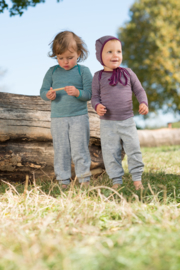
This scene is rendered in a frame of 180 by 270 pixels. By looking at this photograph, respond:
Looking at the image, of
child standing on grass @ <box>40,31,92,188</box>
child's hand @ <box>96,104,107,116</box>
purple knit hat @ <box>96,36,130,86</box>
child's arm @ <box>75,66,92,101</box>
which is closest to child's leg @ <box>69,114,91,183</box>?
child standing on grass @ <box>40,31,92,188</box>

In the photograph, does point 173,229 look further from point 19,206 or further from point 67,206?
point 19,206

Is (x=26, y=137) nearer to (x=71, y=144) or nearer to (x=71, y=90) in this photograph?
(x=71, y=144)

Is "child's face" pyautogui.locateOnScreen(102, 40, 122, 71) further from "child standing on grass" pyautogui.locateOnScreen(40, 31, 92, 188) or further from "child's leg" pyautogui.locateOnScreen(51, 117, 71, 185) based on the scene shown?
"child's leg" pyautogui.locateOnScreen(51, 117, 71, 185)

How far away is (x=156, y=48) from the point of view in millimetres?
17516

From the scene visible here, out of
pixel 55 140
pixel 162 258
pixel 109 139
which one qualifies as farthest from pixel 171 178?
pixel 162 258

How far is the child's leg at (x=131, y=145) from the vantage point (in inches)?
130

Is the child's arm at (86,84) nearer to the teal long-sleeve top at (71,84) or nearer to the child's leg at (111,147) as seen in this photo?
the teal long-sleeve top at (71,84)

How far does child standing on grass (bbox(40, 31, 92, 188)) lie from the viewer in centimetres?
347

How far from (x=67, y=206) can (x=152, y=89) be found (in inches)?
656

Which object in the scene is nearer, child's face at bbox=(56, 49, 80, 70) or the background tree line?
child's face at bbox=(56, 49, 80, 70)

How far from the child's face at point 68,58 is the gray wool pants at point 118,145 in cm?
83

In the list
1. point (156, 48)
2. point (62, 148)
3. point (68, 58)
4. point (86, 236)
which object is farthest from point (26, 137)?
point (156, 48)

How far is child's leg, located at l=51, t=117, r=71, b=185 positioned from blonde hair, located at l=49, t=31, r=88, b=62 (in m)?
0.84

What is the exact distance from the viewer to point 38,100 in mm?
4434
